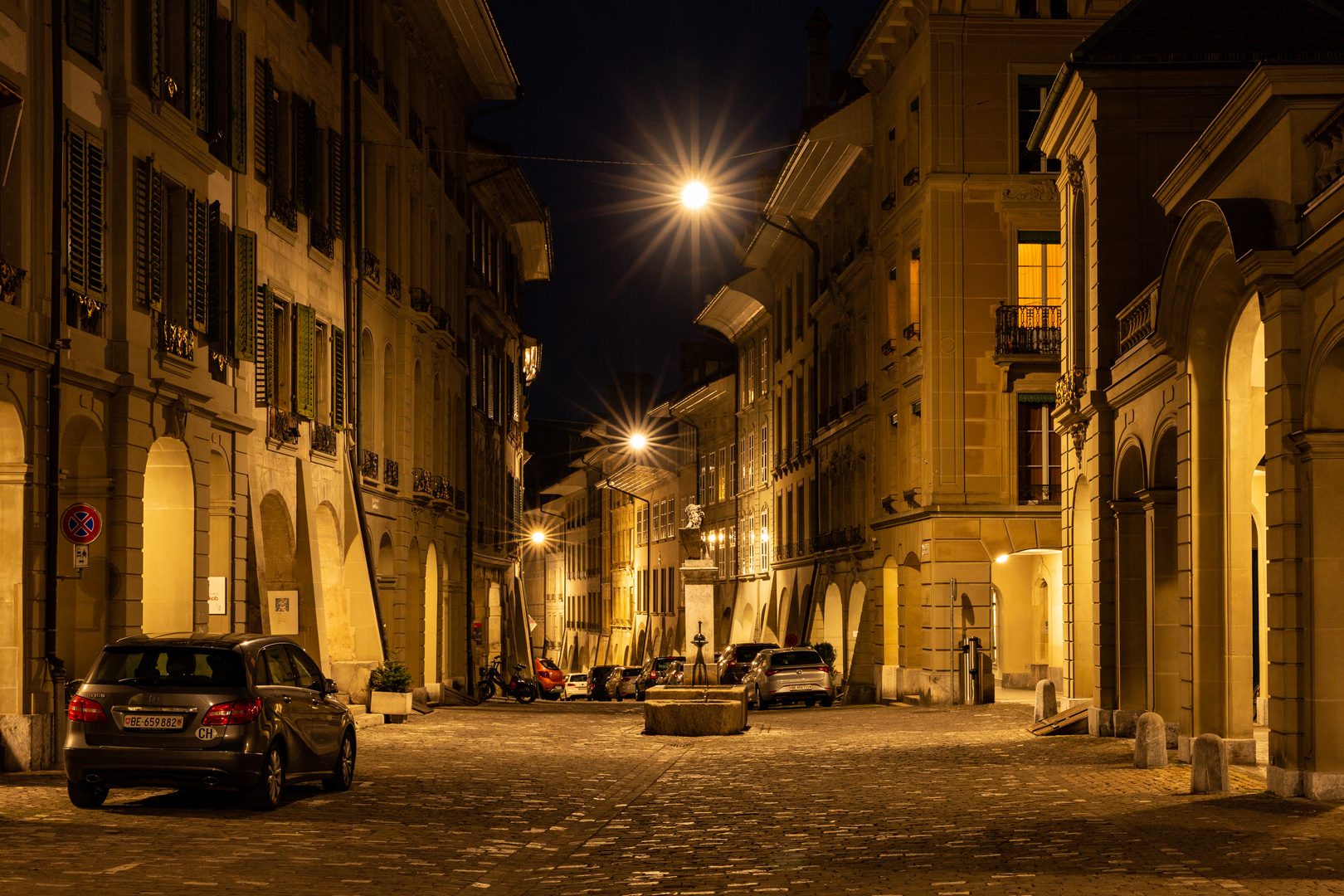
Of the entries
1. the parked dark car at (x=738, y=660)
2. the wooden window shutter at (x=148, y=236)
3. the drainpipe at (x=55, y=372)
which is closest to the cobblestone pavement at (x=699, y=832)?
the drainpipe at (x=55, y=372)

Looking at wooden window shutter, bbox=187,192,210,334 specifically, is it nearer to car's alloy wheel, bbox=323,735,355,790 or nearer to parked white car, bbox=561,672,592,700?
car's alloy wheel, bbox=323,735,355,790

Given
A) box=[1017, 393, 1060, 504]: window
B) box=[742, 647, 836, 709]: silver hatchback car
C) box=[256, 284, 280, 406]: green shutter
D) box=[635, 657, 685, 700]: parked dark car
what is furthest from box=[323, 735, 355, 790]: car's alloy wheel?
box=[635, 657, 685, 700]: parked dark car

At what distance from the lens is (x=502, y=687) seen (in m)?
50.8

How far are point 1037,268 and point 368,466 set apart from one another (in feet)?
52.2

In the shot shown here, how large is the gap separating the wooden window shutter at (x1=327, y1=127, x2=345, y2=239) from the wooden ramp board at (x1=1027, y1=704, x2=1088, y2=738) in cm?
1592

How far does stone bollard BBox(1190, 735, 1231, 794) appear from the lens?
53.6 ft

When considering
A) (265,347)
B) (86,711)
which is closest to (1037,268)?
(265,347)

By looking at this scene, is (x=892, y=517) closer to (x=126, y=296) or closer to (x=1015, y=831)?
(x=126, y=296)

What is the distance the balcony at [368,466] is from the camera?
33.8m

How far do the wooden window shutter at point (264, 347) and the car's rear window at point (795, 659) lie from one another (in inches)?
635

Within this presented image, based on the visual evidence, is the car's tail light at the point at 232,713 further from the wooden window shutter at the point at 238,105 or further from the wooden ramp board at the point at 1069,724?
the wooden ramp board at the point at 1069,724

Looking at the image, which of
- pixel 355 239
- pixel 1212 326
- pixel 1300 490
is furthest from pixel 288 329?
pixel 1300 490

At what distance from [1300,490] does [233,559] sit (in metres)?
15.7

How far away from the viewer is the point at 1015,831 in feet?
44.5
